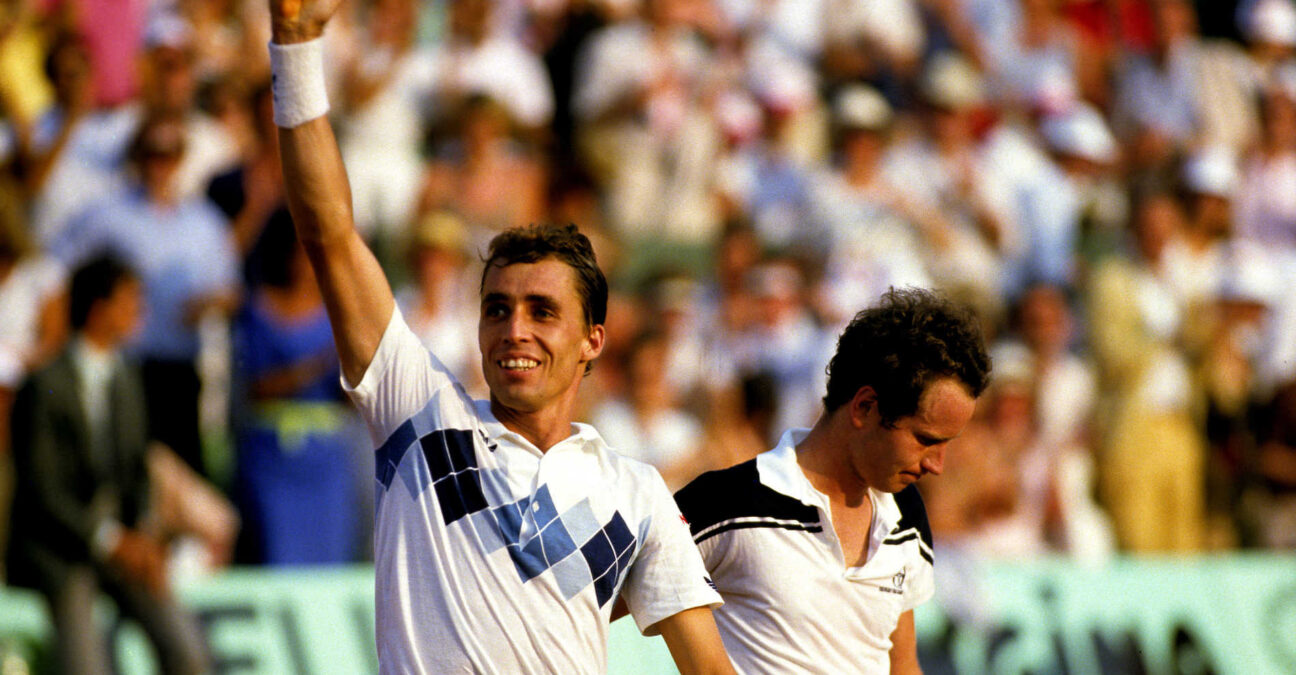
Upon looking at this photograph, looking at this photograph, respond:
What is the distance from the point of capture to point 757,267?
10.6 metres

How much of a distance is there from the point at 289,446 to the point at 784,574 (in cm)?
447

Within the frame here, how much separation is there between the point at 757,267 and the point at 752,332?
467mm

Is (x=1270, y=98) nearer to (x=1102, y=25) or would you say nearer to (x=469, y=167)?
(x=1102, y=25)

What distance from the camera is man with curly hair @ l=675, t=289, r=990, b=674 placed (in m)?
4.66

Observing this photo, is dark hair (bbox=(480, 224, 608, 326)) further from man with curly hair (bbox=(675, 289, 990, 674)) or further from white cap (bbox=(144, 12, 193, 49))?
white cap (bbox=(144, 12, 193, 49))

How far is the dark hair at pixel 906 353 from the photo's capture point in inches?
184

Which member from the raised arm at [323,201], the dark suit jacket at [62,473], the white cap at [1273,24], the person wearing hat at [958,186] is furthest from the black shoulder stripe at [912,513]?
the white cap at [1273,24]

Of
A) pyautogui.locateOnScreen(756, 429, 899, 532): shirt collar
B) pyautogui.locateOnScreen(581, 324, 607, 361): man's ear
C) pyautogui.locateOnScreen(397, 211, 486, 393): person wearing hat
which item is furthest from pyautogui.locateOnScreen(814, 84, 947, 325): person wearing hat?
pyautogui.locateOnScreen(581, 324, 607, 361): man's ear

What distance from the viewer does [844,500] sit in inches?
191

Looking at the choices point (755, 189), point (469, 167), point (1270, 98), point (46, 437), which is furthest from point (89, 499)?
point (1270, 98)

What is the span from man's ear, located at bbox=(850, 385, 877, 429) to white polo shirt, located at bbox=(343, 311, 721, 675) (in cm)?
84

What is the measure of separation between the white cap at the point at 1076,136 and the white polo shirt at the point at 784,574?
28.4 feet

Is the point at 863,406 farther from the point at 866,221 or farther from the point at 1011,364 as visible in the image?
the point at 866,221

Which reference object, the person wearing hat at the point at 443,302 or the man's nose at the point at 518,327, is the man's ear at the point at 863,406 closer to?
the man's nose at the point at 518,327
